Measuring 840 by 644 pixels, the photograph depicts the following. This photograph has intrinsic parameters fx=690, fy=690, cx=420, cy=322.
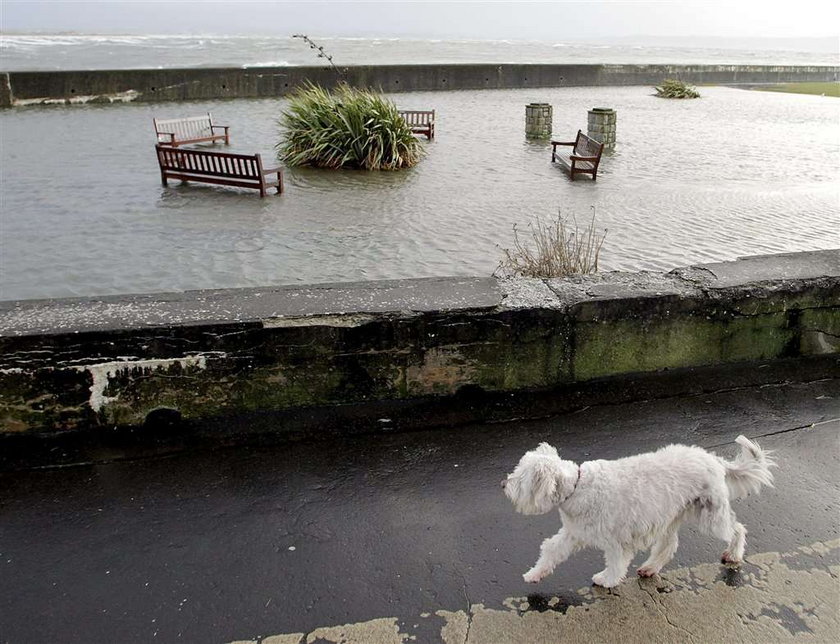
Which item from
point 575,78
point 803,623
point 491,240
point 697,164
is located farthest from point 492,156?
point 575,78

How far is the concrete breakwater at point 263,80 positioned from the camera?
24.8m

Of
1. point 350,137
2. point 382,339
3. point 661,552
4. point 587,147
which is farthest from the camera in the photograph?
point 350,137

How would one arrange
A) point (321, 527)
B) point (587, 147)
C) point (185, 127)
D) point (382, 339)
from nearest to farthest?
1. point (321, 527)
2. point (382, 339)
3. point (587, 147)
4. point (185, 127)

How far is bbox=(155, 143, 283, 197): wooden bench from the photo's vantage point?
39.2 ft

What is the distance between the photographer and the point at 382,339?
384cm

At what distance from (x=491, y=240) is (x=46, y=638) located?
7.73m

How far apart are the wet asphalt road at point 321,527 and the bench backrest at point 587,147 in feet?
33.3

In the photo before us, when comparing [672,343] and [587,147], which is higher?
[587,147]

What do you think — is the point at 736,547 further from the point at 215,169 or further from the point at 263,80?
the point at 263,80

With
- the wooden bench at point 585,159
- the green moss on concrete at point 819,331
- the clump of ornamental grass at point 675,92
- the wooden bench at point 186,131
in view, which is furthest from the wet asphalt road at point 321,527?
the clump of ornamental grass at point 675,92

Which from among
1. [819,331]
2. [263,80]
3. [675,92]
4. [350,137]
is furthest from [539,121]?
[675,92]

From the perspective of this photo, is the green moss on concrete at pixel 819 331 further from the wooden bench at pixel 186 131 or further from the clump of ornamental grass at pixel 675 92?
the clump of ornamental grass at pixel 675 92

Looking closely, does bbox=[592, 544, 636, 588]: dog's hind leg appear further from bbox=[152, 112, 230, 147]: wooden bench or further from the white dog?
bbox=[152, 112, 230, 147]: wooden bench

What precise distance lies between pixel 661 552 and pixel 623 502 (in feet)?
1.02
